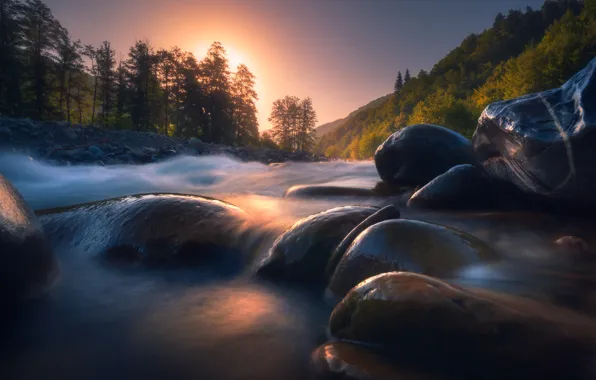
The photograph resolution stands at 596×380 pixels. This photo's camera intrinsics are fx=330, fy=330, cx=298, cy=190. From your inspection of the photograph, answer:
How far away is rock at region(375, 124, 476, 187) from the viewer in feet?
19.6

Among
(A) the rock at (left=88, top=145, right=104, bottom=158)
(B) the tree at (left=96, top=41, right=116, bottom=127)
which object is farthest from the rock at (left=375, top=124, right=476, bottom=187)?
(B) the tree at (left=96, top=41, right=116, bottom=127)

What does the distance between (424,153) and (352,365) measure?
513 centimetres

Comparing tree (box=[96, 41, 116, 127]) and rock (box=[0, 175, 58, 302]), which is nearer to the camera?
rock (box=[0, 175, 58, 302])

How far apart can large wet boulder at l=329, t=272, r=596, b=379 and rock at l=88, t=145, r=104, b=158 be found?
13430 mm

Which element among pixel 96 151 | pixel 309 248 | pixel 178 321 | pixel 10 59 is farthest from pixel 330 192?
pixel 10 59

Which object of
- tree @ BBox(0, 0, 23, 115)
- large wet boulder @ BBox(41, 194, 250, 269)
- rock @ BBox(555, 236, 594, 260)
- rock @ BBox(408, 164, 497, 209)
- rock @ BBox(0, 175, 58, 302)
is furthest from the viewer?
tree @ BBox(0, 0, 23, 115)

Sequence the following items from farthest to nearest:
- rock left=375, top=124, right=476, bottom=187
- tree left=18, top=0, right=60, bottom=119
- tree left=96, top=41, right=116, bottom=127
Result: tree left=96, top=41, right=116, bottom=127 < tree left=18, top=0, right=60, bottom=119 < rock left=375, top=124, right=476, bottom=187

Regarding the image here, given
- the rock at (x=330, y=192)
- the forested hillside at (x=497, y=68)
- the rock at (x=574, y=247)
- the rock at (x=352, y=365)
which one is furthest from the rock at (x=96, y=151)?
the forested hillside at (x=497, y=68)

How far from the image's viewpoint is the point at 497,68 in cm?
6291

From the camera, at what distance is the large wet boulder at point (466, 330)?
1.45 meters

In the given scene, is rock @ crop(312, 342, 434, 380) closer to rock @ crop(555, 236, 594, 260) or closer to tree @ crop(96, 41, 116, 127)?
rock @ crop(555, 236, 594, 260)

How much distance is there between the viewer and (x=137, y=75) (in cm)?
3747

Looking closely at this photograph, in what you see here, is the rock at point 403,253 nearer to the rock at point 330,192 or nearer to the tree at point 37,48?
the rock at point 330,192

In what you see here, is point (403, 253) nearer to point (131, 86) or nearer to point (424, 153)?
point (424, 153)
